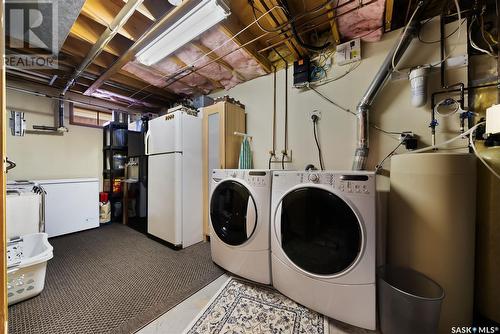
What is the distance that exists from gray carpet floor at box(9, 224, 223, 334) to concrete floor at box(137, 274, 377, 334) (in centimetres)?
5

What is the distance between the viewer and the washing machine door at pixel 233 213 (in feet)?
5.05

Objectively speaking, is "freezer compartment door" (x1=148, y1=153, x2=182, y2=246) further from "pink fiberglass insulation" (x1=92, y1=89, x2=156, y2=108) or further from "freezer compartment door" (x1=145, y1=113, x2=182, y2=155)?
"pink fiberglass insulation" (x1=92, y1=89, x2=156, y2=108)

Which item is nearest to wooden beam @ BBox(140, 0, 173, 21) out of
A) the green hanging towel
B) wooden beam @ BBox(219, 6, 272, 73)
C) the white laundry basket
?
wooden beam @ BBox(219, 6, 272, 73)

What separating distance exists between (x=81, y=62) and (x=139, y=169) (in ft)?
5.39

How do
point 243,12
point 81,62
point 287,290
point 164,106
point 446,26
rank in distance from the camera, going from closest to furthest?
1. point 287,290
2. point 446,26
3. point 243,12
4. point 81,62
5. point 164,106

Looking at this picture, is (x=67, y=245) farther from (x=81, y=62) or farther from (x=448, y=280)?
(x=448, y=280)

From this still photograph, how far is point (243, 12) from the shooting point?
5.38 ft

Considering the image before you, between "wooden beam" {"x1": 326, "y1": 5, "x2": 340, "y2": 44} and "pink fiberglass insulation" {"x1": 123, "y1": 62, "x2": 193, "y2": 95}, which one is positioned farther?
"pink fiberglass insulation" {"x1": 123, "y1": 62, "x2": 193, "y2": 95}

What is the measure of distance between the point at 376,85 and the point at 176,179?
2277 mm

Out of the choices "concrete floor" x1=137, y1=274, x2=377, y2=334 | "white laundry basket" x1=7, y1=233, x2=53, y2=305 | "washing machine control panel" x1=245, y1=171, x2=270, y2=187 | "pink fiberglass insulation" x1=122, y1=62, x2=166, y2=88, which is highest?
"pink fiberglass insulation" x1=122, y1=62, x2=166, y2=88

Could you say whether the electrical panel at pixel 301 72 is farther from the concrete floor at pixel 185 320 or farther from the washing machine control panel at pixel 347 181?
the concrete floor at pixel 185 320

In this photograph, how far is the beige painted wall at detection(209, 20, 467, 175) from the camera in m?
1.59

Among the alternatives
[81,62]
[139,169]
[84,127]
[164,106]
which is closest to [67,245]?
[139,169]

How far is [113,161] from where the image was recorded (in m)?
3.45
